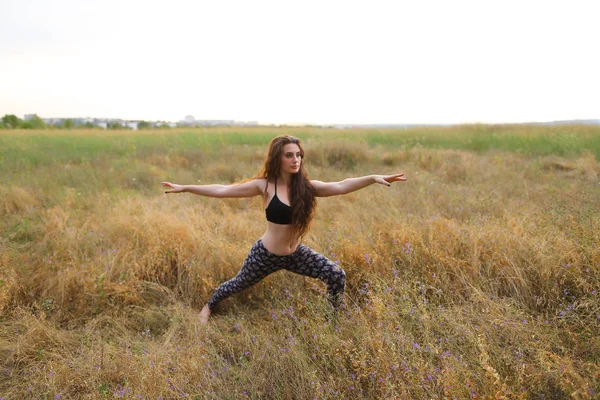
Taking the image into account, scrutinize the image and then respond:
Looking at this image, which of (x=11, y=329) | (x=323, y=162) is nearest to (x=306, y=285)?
(x=11, y=329)

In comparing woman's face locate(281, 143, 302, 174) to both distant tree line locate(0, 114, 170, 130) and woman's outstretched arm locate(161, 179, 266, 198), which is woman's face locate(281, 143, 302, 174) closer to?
woman's outstretched arm locate(161, 179, 266, 198)

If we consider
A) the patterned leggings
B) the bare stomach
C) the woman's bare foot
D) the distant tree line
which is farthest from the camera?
the distant tree line

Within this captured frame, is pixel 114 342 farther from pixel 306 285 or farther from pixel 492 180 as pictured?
pixel 492 180

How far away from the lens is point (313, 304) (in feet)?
8.93

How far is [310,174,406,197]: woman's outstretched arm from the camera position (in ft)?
8.02

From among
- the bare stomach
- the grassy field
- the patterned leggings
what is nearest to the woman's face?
the bare stomach

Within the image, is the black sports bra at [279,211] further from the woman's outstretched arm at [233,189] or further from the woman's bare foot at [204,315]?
the woman's bare foot at [204,315]

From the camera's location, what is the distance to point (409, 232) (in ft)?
11.3

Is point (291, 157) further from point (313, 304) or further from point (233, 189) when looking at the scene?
point (313, 304)

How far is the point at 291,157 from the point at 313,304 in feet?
3.64

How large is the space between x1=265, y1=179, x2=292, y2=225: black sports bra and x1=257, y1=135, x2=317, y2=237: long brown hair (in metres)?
0.04

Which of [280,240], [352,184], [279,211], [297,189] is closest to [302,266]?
[280,240]

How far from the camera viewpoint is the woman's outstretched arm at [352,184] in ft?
8.02

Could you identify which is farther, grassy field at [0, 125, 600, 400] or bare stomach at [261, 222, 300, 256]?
bare stomach at [261, 222, 300, 256]
